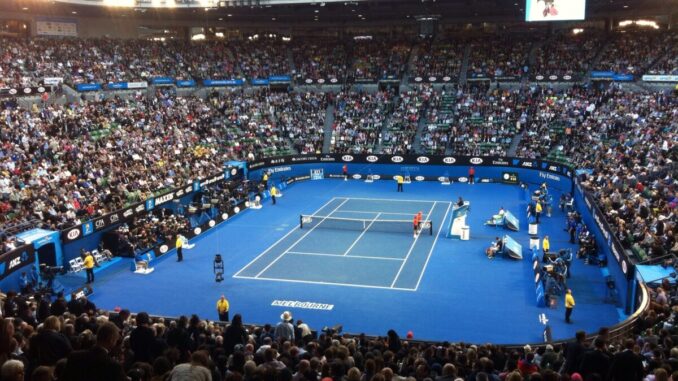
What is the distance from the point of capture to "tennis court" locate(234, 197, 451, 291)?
2861cm

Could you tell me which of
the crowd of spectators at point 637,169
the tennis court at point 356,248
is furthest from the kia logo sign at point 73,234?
the crowd of spectators at point 637,169

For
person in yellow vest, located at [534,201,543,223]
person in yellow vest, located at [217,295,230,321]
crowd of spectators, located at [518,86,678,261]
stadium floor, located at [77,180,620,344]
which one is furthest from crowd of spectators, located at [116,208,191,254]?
crowd of spectators, located at [518,86,678,261]

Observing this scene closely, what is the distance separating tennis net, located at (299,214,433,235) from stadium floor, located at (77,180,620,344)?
2.18 feet

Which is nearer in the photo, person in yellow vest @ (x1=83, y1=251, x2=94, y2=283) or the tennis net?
person in yellow vest @ (x1=83, y1=251, x2=94, y2=283)

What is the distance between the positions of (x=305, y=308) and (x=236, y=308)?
2.86 m

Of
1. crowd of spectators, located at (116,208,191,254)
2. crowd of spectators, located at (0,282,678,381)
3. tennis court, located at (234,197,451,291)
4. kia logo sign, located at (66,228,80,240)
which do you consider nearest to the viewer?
Answer: crowd of spectators, located at (0,282,678,381)

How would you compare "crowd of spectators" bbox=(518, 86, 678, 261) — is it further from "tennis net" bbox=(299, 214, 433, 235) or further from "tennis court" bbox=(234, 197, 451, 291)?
"tennis net" bbox=(299, 214, 433, 235)

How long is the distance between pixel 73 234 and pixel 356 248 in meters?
14.6

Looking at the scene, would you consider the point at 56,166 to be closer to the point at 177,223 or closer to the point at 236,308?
the point at 177,223

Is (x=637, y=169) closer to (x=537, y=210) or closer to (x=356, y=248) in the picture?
(x=537, y=210)

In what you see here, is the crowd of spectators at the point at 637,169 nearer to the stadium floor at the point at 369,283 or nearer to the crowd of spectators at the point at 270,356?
the stadium floor at the point at 369,283

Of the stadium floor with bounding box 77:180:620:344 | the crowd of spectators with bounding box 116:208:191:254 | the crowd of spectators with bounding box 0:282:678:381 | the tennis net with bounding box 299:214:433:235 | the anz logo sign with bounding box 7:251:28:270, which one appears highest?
the crowd of spectators with bounding box 0:282:678:381

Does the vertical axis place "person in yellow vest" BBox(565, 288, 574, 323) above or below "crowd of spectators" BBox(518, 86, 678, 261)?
below

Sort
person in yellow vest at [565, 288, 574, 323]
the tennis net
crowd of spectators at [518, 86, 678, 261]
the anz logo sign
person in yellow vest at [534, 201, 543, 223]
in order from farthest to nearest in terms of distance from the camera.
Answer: the tennis net, person in yellow vest at [534, 201, 543, 223], the anz logo sign, crowd of spectators at [518, 86, 678, 261], person in yellow vest at [565, 288, 574, 323]
